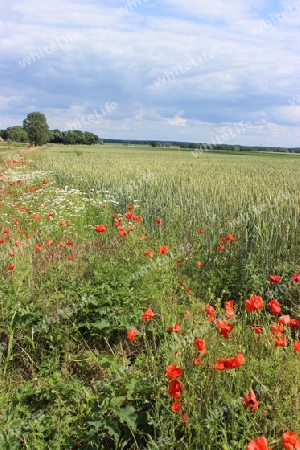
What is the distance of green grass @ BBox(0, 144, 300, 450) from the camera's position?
2227mm

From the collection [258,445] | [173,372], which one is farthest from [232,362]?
[258,445]

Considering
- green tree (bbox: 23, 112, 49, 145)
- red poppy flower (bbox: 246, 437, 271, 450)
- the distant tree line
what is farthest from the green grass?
green tree (bbox: 23, 112, 49, 145)

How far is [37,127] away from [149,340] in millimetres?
67289

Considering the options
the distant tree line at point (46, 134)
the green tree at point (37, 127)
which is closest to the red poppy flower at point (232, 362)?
the distant tree line at point (46, 134)

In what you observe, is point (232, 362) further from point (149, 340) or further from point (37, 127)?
point (37, 127)

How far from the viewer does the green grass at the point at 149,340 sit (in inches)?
87.7

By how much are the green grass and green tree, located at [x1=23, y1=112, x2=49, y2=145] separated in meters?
63.1

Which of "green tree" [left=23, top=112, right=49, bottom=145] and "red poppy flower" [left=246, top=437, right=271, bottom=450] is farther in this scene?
"green tree" [left=23, top=112, right=49, bottom=145]

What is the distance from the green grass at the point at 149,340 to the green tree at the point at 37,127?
207ft

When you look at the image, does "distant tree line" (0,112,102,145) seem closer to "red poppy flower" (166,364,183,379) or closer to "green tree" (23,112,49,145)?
"green tree" (23,112,49,145)

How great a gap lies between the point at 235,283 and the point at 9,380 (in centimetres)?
248

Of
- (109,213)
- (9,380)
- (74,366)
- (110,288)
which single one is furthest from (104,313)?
(109,213)

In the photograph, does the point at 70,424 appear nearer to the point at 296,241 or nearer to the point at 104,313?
the point at 104,313

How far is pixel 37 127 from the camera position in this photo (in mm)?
65938
